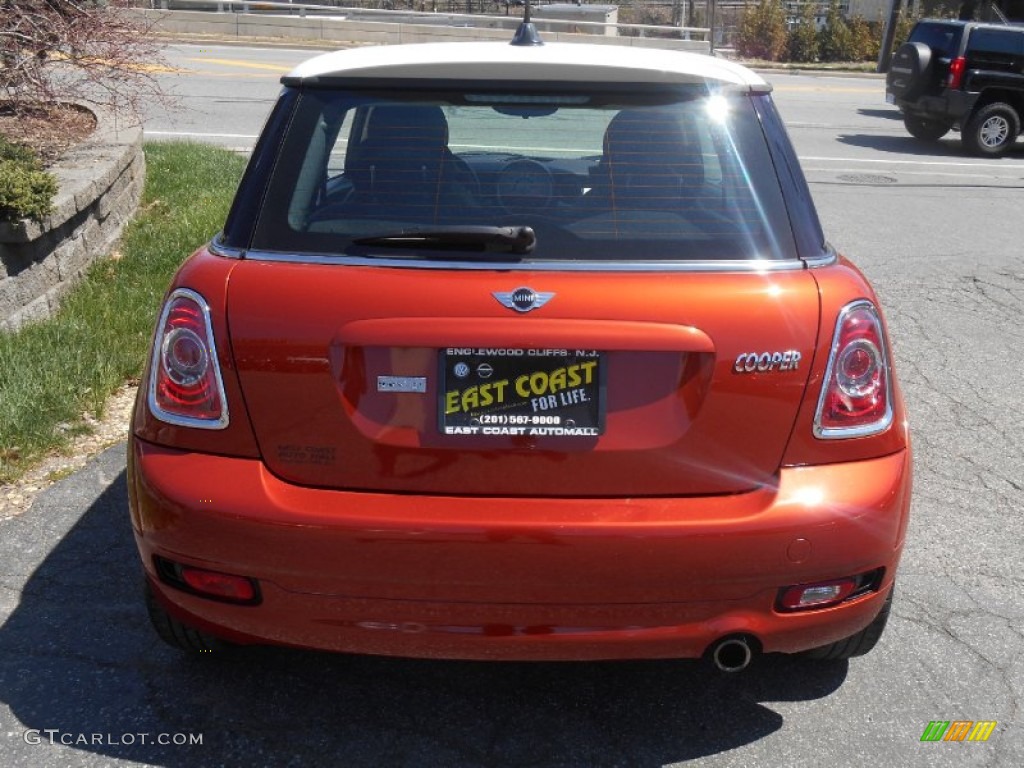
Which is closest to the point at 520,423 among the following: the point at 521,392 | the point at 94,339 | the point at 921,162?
the point at 521,392

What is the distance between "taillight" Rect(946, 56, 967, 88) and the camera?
49.9 ft

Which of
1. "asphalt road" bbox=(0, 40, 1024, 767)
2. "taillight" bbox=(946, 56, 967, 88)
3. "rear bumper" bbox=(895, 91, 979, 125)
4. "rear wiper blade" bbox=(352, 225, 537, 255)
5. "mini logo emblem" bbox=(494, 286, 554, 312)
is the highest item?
"rear wiper blade" bbox=(352, 225, 537, 255)

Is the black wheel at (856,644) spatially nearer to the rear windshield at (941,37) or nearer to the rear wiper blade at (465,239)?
the rear wiper blade at (465,239)

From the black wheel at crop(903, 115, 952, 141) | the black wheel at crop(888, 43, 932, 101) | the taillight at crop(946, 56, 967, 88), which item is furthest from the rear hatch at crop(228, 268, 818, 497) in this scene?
the black wheel at crop(903, 115, 952, 141)

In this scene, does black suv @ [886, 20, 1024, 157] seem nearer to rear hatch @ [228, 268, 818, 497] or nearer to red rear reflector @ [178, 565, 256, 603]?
rear hatch @ [228, 268, 818, 497]

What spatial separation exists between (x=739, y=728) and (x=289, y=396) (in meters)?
1.54

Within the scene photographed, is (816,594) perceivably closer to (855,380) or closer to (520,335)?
(855,380)

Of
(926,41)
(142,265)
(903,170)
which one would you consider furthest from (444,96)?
(926,41)

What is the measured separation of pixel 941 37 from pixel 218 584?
620 inches

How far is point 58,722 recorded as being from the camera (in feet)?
9.39

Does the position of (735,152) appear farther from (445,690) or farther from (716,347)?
(445,690)

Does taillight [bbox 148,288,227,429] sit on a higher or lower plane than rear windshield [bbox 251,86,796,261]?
lower

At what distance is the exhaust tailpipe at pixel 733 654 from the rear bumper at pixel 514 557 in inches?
1.5

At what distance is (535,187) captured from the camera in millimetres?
2811
